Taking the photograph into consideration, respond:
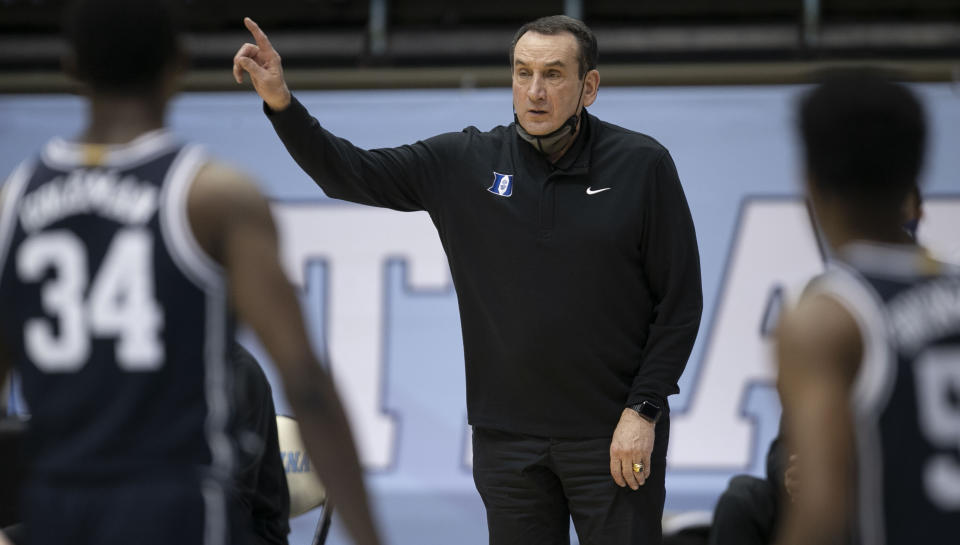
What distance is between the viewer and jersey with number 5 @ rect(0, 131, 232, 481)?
1755 millimetres

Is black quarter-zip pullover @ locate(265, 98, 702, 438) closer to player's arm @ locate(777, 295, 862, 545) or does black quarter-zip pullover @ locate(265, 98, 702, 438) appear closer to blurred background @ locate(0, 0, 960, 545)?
player's arm @ locate(777, 295, 862, 545)

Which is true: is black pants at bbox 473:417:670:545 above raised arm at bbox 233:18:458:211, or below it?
below

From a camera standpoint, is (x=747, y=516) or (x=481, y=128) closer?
(x=747, y=516)

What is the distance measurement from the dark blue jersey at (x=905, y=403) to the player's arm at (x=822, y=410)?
3 cm

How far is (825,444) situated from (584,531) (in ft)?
5.02

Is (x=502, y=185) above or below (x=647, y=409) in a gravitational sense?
above

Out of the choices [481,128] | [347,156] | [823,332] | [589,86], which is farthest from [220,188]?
[481,128]

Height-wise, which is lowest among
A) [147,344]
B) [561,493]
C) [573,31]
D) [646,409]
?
[561,493]

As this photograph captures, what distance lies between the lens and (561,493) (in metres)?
3.20

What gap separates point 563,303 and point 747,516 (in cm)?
139

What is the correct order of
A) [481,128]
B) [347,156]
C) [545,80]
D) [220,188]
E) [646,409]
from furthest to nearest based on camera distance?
[481,128] → [545,80] → [347,156] → [646,409] → [220,188]

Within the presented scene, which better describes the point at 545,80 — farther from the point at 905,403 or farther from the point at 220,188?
the point at 905,403

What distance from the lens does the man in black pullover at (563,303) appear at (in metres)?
3.08

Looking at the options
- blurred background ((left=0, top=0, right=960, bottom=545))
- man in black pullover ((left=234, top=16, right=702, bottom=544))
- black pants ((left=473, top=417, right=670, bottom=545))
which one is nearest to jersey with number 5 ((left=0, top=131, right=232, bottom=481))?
man in black pullover ((left=234, top=16, right=702, bottom=544))
